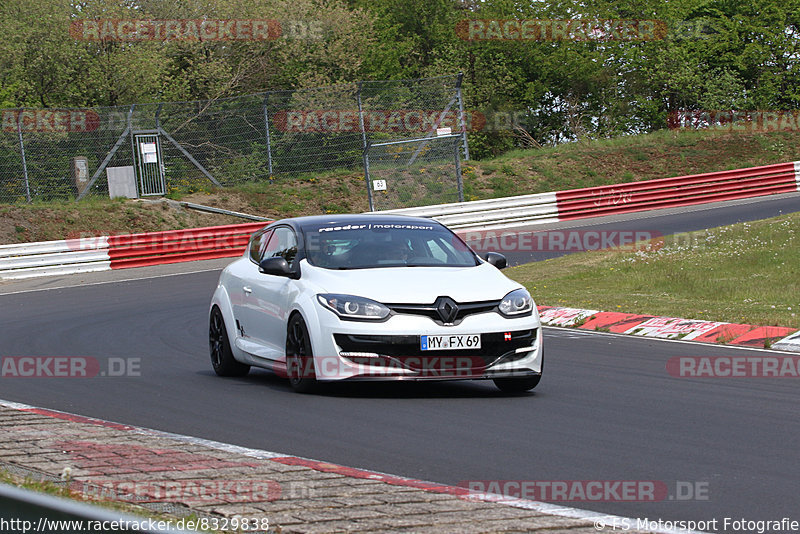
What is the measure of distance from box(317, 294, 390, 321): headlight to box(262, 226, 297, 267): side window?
1.10m

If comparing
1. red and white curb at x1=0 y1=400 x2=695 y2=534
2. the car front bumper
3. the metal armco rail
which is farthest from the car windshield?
the metal armco rail

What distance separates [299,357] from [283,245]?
5.21 feet

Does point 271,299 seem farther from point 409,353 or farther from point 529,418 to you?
point 529,418

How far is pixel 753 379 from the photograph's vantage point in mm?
9930

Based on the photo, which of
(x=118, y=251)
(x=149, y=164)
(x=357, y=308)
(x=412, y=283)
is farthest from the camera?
(x=149, y=164)

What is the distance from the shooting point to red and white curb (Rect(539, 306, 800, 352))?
1229cm

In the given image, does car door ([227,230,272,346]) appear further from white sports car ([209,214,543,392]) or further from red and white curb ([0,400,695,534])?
red and white curb ([0,400,695,534])

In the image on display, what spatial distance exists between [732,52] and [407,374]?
166 feet

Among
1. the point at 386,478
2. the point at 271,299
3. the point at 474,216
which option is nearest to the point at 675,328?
the point at 271,299

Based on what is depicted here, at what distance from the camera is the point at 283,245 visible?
33.9 feet

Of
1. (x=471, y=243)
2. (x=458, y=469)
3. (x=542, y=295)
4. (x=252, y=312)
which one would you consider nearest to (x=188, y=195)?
(x=471, y=243)

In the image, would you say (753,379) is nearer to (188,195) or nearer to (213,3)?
(188,195)

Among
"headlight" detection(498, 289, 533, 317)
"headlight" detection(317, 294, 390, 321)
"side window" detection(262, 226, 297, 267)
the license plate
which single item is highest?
"side window" detection(262, 226, 297, 267)

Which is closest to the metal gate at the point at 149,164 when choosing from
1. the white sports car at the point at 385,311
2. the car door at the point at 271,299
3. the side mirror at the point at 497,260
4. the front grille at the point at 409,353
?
the car door at the point at 271,299
